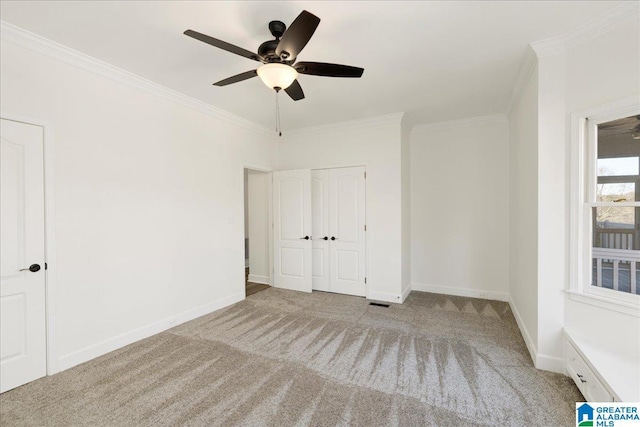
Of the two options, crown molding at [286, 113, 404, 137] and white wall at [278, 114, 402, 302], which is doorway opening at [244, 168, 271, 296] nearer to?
crown molding at [286, 113, 404, 137]

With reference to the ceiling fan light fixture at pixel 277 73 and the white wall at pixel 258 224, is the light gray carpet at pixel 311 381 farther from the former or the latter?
the ceiling fan light fixture at pixel 277 73

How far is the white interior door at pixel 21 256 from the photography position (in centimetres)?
219

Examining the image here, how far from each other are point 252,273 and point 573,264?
4.82 m

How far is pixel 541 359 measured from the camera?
2.40 m

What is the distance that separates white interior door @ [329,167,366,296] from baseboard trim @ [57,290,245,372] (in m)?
1.86

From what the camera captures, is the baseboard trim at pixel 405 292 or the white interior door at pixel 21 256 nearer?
the white interior door at pixel 21 256

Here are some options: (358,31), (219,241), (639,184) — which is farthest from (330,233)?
(639,184)

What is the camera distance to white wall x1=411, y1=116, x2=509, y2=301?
14.1 feet

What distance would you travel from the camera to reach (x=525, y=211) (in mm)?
3004

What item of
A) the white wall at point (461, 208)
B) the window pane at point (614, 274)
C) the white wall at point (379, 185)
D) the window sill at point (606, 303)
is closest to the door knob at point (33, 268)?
the white wall at point (379, 185)

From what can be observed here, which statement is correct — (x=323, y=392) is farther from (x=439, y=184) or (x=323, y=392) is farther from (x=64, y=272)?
(x=439, y=184)

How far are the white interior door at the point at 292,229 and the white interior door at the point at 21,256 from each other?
3156 millimetres

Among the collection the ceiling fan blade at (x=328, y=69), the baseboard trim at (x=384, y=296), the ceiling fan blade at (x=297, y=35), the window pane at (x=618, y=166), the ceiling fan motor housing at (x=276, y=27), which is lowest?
the baseboard trim at (x=384, y=296)

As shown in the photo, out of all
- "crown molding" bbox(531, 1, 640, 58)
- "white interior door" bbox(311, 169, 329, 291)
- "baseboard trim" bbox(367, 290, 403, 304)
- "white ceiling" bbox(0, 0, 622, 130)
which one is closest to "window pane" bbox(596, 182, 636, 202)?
"crown molding" bbox(531, 1, 640, 58)
